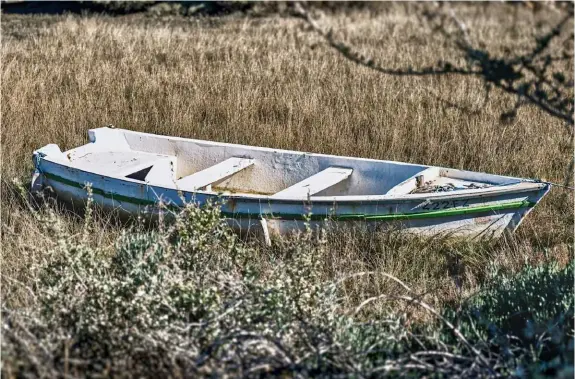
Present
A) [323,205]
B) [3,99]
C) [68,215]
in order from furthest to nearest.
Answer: [3,99]
[68,215]
[323,205]

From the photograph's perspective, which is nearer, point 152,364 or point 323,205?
point 152,364

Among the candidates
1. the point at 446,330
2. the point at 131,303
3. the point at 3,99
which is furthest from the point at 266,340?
the point at 3,99

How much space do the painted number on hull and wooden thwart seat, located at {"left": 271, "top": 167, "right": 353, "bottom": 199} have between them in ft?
3.01

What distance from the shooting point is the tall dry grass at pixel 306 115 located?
5.70 meters

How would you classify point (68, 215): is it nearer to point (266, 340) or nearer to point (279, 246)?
point (279, 246)

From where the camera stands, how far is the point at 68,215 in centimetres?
653

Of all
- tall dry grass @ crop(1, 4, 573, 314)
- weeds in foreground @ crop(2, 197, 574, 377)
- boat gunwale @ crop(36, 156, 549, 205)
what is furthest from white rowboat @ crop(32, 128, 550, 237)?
weeds in foreground @ crop(2, 197, 574, 377)

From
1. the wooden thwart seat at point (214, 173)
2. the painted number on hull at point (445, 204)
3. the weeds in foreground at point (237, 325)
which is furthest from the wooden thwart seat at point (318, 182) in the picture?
the weeds in foreground at point (237, 325)

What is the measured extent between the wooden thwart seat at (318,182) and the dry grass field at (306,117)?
573mm

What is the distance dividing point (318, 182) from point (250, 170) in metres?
0.94

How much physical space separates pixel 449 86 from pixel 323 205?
4342 mm

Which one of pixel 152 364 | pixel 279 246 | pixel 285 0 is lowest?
pixel 279 246

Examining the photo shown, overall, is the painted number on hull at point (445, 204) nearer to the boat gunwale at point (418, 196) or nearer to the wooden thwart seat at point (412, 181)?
the boat gunwale at point (418, 196)

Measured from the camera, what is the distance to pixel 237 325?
3.58m
